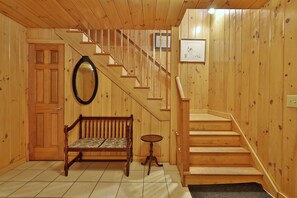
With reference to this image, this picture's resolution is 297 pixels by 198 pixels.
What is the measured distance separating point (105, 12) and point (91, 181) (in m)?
2.46

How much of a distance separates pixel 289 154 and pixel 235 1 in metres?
1.91

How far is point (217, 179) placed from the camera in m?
2.63

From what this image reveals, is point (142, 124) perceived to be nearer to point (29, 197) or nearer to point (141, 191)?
point (141, 191)

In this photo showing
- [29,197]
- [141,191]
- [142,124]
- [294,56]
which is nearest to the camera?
[294,56]

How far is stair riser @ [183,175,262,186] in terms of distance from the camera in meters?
2.60

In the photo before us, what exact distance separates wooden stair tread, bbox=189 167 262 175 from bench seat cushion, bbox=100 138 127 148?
1.10m

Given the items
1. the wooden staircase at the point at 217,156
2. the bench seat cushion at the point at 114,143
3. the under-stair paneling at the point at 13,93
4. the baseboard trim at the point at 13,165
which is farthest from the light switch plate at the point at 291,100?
the baseboard trim at the point at 13,165

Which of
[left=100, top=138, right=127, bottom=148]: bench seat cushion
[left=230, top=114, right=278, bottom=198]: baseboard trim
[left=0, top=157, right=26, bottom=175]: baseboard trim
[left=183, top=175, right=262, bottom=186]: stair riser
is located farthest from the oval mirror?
[left=230, top=114, right=278, bottom=198]: baseboard trim

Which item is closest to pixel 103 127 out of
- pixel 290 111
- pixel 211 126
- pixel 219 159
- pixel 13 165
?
pixel 13 165

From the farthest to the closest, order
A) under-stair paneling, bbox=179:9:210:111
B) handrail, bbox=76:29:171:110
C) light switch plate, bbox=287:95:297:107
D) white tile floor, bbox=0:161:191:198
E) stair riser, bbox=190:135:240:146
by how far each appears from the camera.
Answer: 1. under-stair paneling, bbox=179:9:210:111
2. handrail, bbox=76:29:171:110
3. stair riser, bbox=190:135:240:146
4. white tile floor, bbox=0:161:191:198
5. light switch plate, bbox=287:95:297:107

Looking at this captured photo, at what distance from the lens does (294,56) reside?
201 centimetres

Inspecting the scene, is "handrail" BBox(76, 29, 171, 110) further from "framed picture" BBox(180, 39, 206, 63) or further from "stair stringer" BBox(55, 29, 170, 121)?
"stair stringer" BBox(55, 29, 170, 121)

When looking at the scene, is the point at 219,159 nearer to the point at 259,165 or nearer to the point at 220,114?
the point at 259,165

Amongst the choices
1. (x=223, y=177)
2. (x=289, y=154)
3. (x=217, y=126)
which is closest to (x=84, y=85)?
(x=217, y=126)
